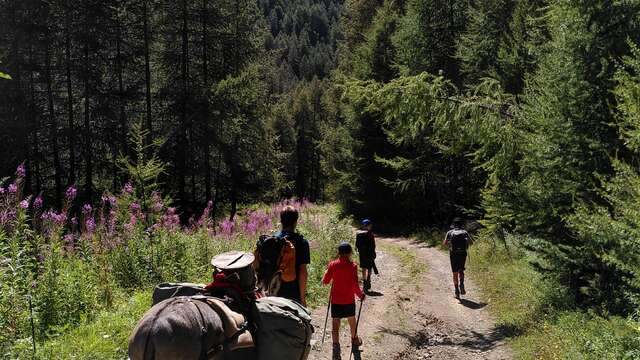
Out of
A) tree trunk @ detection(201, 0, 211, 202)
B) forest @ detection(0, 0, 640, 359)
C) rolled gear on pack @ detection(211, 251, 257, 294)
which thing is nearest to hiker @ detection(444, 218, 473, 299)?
forest @ detection(0, 0, 640, 359)

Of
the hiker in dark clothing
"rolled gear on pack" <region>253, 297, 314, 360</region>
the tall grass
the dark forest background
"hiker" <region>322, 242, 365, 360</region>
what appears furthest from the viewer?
the dark forest background

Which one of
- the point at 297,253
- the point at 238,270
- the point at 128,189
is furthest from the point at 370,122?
the point at 238,270

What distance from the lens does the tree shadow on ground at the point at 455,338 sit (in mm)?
9828

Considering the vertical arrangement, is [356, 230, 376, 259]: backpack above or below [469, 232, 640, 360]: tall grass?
above

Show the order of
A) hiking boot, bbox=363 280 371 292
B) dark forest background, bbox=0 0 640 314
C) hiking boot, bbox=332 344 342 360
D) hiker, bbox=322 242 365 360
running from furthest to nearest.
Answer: hiking boot, bbox=363 280 371 292
dark forest background, bbox=0 0 640 314
hiking boot, bbox=332 344 342 360
hiker, bbox=322 242 365 360

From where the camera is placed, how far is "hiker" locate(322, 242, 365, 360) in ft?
26.2

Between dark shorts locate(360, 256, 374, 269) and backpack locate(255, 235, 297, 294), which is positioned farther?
dark shorts locate(360, 256, 374, 269)

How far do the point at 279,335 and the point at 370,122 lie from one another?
2711 cm

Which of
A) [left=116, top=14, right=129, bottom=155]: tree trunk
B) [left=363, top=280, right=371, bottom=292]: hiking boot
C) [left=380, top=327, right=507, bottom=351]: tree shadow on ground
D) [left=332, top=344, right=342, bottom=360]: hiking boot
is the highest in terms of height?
[left=116, top=14, right=129, bottom=155]: tree trunk

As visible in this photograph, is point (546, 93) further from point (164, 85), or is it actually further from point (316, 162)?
point (316, 162)

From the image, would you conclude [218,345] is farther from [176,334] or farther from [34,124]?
[34,124]

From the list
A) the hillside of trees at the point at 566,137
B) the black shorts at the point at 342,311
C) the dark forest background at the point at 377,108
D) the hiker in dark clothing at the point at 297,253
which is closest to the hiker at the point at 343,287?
the black shorts at the point at 342,311

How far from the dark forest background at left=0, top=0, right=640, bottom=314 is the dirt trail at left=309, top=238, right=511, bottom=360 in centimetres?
206

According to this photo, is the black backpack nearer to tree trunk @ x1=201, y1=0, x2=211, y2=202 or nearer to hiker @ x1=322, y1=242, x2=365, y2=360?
hiker @ x1=322, y1=242, x2=365, y2=360
